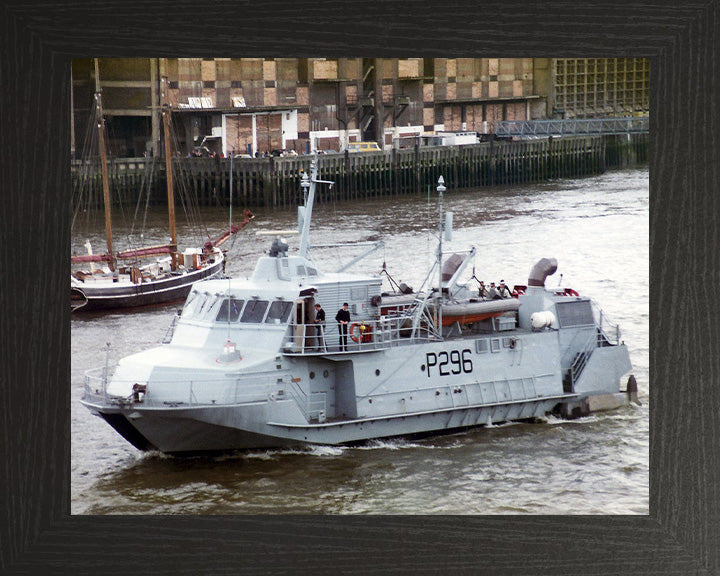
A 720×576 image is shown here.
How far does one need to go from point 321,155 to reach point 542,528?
13692 mm

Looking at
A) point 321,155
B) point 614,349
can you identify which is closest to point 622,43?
point 614,349

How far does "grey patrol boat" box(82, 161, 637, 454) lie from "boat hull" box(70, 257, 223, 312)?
10.5 meters

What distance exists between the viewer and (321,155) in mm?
20016

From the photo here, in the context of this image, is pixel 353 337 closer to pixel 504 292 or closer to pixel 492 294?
pixel 492 294

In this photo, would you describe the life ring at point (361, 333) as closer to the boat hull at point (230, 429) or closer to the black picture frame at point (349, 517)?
the boat hull at point (230, 429)

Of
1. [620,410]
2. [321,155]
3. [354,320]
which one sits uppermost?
[321,155]

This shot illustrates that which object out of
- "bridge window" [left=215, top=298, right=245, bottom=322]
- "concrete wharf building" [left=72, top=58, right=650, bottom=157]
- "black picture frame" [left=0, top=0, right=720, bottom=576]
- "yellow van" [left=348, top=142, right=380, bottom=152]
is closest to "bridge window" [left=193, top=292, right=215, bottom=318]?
"bridge window" [left=215, top=298, right=245, bottom=322]

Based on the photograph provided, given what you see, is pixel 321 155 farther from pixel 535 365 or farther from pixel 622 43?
pixel 622 43

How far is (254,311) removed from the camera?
15445 millimetres

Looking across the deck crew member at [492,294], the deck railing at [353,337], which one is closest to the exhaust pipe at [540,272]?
the deck crew member at [492,294]

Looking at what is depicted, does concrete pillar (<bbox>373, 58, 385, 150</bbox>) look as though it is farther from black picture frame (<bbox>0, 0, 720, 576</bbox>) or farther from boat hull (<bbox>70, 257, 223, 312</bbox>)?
boat hull (<bbox>70, 257, 223, 312</bbox>)

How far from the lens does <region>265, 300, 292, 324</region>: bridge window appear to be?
602 inches

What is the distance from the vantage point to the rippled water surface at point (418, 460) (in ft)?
45.3

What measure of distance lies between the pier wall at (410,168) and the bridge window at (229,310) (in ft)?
11.4
